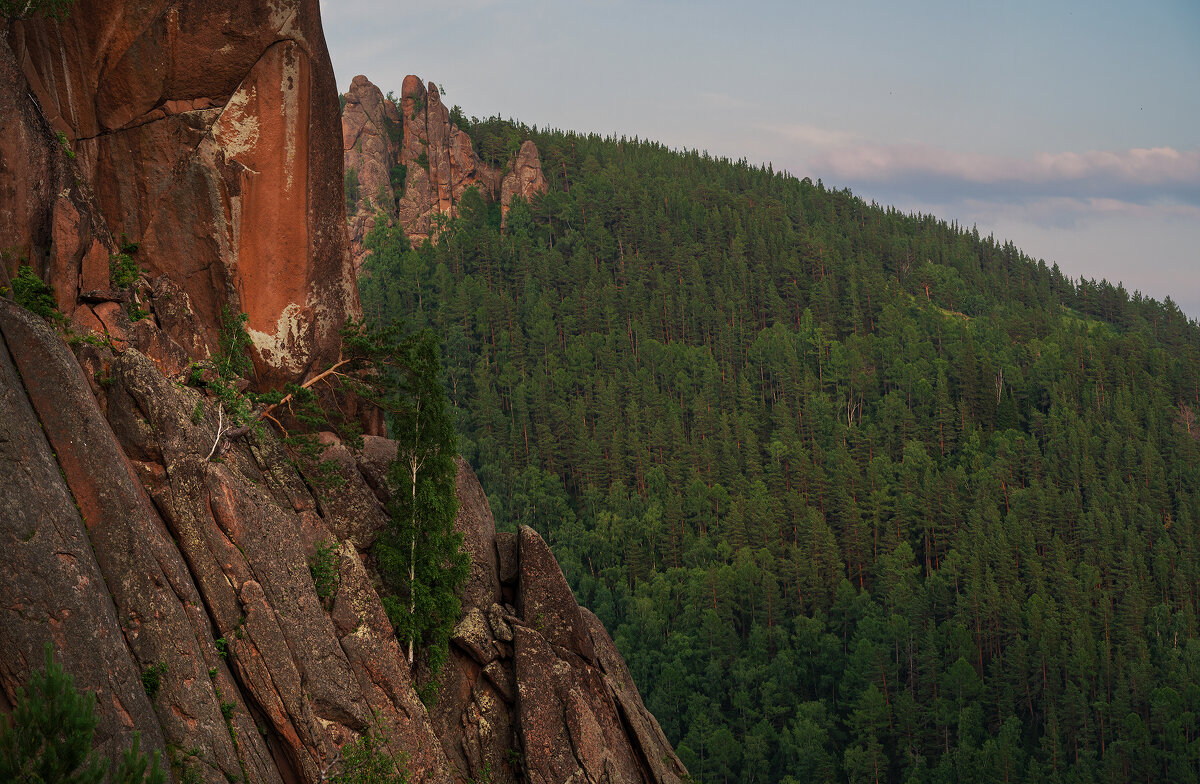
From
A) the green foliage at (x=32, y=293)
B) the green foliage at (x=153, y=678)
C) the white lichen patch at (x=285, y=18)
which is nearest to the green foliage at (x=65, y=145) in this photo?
the green foliage at (x=32, y=293)

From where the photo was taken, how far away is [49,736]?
12.8 m

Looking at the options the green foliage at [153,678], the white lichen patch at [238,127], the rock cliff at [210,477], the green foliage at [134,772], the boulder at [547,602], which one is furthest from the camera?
the boulder at [547,602]

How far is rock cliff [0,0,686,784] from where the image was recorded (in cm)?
1800

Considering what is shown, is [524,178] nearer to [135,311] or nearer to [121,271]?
[121,271]

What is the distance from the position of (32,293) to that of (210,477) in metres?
5.01

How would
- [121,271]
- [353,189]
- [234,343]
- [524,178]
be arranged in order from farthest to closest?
[524,178] < [353,189] < [234,343] < [121,271]

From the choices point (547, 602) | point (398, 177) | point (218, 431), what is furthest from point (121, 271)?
point (398, 177)

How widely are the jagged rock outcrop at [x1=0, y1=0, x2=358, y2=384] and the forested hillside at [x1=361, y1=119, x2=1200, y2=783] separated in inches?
2663

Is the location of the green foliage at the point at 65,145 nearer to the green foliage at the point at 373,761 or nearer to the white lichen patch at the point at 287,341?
the white lichen patch at the point at 287,341

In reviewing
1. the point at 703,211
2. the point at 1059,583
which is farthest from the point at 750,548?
the point at 703,211

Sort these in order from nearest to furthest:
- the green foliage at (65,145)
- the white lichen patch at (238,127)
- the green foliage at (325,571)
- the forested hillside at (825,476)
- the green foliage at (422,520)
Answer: the green foliage at (65,145)
the green foliage at (325,571)
the green foliage at (422,520)
the white lichen patch at (238,127)
the forested hillside at (825,476)

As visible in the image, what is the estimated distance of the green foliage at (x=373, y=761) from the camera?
2200 cm

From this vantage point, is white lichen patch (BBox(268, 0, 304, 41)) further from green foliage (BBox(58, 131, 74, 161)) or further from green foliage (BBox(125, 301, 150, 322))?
green foliage (BBox(125, 301, 150, 322))

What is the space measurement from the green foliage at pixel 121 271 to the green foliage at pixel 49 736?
13.1m
